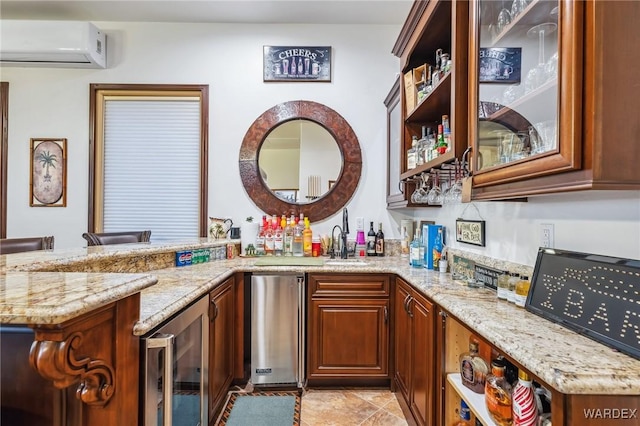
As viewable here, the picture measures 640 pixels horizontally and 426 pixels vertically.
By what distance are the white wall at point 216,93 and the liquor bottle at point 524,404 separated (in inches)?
84.0

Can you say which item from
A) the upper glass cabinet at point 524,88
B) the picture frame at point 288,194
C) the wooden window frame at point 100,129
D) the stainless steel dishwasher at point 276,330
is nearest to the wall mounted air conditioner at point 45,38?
the wooden window frame at point 100,129

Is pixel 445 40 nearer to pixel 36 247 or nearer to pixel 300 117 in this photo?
pixel 300 117

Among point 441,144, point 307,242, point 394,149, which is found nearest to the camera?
point 441,144

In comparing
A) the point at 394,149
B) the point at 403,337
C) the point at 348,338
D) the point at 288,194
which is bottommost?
the point at 348,338

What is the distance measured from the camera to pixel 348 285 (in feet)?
7.62

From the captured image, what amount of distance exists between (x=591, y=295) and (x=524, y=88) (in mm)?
700

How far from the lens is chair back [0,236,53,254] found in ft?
6.36

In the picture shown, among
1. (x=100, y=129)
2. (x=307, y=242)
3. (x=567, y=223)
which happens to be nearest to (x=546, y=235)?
(x=567, y=223)

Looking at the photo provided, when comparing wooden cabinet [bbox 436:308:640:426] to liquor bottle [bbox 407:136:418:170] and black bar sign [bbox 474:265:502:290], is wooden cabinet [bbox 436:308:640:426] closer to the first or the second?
black bar sign [bbox 474:265:502:290]

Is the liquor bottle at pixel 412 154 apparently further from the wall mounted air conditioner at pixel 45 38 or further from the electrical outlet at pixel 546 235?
the wall mounted air conditioner at pixel 45 38

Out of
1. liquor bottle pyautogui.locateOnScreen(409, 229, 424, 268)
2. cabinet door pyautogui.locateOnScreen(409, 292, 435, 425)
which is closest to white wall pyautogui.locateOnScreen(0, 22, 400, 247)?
liquor bottle pyautogui.locateOnScreen(409, 229, 424, 268)

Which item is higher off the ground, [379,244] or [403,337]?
[379,244]

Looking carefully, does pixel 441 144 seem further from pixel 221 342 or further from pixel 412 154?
pixel 221 342

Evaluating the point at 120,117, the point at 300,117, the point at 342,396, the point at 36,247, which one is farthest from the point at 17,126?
the point at 342,396
